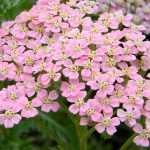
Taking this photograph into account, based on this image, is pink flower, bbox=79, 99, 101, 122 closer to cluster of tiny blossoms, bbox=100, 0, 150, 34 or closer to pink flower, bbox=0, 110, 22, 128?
pink flower, bbox=0, 110, 22, 128

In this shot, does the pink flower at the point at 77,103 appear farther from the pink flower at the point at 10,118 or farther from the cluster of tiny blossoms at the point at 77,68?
the pink flower at the point at 10,118

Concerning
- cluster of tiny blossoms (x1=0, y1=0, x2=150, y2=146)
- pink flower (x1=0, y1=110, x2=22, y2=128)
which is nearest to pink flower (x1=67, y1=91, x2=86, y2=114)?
cluster of tiny blossoms (x1=0, y1=0, x2=150, y2=146)

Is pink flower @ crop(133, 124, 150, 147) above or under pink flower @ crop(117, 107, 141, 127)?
under

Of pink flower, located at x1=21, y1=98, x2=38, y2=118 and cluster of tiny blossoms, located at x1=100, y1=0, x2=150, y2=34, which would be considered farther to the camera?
cluster of tiny blossoms, located at x1=100, y1=0, x2=150, y2=34

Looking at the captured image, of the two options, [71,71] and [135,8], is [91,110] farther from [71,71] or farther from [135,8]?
[135,8]

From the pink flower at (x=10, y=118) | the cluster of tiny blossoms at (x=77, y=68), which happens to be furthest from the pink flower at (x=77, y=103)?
the pink flower at (x=10, y=118)
